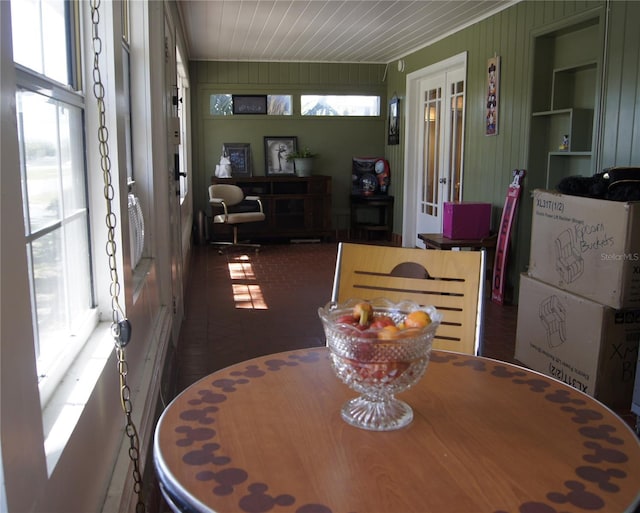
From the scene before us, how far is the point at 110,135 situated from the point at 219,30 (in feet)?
16.9

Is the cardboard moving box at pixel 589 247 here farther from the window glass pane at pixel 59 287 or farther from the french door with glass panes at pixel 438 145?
the french door with glass panes at pixel 438 145

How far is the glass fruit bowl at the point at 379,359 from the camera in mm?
1152

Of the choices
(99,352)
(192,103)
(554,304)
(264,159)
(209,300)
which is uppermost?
(192,103)

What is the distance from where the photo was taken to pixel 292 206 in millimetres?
8930

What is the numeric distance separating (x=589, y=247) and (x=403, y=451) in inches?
97.9

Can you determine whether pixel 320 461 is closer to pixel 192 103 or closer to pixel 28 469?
pixel 28 469

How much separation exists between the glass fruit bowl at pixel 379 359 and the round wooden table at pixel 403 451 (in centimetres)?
4

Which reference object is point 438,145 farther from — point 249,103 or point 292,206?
point 249,103

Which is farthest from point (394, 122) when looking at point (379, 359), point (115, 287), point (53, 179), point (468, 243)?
point (379, 359)

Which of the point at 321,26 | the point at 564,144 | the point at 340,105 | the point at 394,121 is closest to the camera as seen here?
the point at 564,144

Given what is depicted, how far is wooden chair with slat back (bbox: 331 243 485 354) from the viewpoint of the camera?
6.49 feet

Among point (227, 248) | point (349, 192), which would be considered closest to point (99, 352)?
point (227, 248)

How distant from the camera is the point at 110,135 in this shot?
2.06 m

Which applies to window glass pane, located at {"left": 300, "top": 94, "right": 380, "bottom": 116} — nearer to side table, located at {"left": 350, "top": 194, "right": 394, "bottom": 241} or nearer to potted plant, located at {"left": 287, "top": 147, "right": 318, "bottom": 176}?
potted plant, located at {"left": 287, "top": 147, "right": 318, "bottom": 176}
